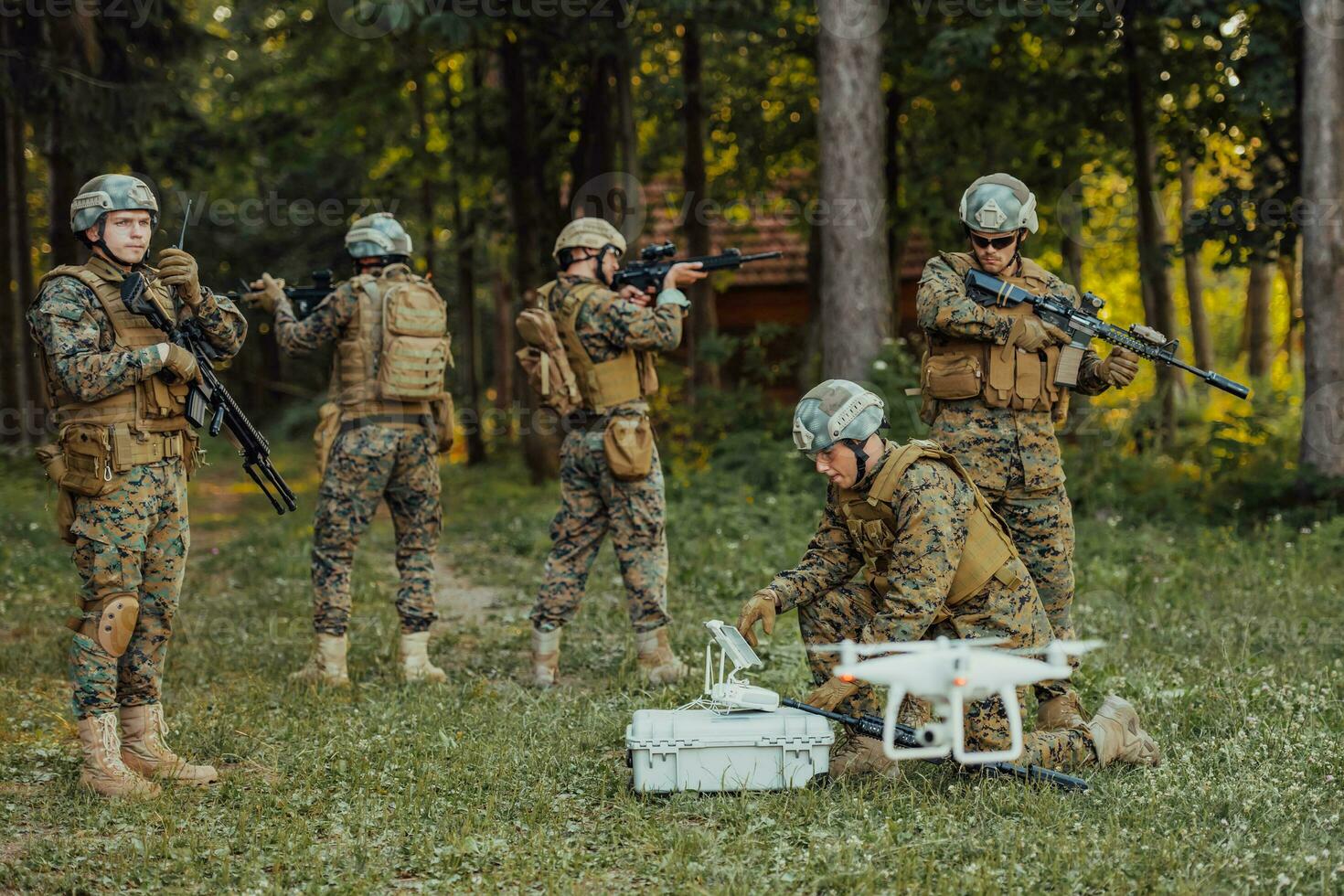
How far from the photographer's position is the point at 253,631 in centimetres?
878

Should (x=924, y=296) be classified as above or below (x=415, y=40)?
below

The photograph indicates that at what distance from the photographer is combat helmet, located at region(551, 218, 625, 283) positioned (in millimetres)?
7520

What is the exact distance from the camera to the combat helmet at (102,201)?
570 centimetres

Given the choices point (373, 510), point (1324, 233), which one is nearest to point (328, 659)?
point (373, 510)

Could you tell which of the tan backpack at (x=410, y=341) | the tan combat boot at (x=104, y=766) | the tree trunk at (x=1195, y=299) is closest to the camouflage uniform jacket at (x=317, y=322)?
the tan backpack at (x=410, y=341)

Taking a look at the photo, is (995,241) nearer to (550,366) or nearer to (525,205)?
(550,366)

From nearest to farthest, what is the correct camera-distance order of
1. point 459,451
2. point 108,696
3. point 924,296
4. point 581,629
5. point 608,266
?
point 108,696 → point 924,296 → point 608,266 → point 581,629 → point 459,451

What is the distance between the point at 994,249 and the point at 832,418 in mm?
1803

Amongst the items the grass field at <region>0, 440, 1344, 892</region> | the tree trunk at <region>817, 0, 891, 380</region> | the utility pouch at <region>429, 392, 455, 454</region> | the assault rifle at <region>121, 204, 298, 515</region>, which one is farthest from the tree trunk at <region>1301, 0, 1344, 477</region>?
the assault rifle at <region>121, 204, 298, 515</region>

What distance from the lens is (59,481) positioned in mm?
5762

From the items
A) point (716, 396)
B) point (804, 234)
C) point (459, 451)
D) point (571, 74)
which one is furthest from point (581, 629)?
point (459, 451)

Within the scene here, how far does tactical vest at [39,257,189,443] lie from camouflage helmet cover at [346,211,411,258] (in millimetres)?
1905

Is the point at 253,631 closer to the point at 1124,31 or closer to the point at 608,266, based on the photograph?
the point at 608,266

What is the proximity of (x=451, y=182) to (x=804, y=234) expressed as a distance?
5.15m
